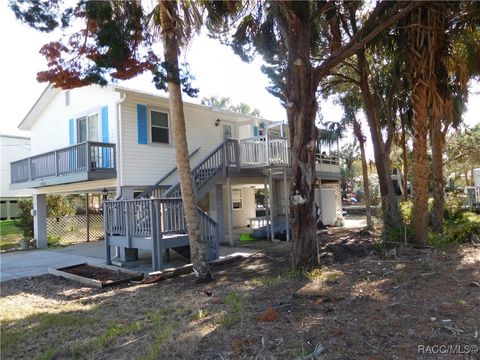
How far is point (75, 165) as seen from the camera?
567 inches

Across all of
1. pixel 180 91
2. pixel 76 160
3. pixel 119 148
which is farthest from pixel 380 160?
pixel 76 160

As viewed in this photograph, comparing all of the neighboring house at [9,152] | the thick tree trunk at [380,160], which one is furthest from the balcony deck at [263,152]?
the neighboring house at [9,152]

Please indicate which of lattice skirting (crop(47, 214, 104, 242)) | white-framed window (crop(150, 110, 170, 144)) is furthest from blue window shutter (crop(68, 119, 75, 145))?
lattice skirting (crop(47, 214, 104, 242))

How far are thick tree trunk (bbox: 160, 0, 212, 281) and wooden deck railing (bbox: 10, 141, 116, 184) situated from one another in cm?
622

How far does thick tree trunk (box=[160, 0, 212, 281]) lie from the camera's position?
8539 mm

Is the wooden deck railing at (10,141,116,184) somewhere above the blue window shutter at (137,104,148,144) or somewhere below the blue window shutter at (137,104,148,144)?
below

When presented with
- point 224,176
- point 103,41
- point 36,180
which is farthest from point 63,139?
point 103,41

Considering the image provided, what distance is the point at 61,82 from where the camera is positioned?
9.09 metres

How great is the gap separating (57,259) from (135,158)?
419 centimetres

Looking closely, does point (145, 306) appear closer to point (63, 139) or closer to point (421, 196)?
point (421, 196)

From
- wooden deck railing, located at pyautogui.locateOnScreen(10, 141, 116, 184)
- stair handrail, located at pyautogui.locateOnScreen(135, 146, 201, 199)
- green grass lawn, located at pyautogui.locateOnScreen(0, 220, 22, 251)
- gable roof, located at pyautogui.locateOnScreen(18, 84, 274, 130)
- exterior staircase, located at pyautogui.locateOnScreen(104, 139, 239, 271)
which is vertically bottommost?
green grass lawn, located at pyautogui.locateOnScreen(0, 220, 22, 251)

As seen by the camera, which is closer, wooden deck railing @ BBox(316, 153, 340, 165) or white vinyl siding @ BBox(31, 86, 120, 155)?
white vinyl siding @ BBox(31, 86, 120, 155)

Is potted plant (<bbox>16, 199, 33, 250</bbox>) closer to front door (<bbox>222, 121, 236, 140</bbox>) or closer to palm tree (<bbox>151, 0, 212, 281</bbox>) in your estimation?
front door (<bbox>222, 121, 236, 140</bbox>)

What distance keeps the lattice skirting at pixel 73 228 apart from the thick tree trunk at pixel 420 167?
15.4 m
